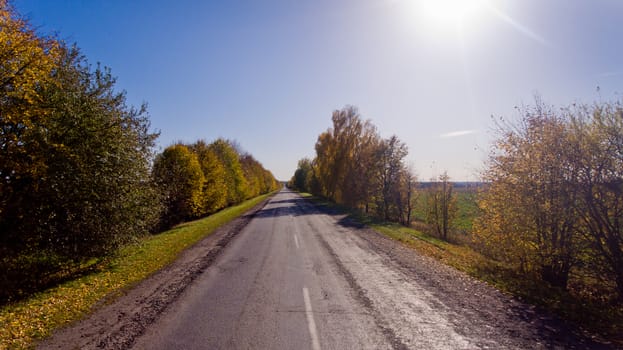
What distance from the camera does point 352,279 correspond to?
8375 millimetres

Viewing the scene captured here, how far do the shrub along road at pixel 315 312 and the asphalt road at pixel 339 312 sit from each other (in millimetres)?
21

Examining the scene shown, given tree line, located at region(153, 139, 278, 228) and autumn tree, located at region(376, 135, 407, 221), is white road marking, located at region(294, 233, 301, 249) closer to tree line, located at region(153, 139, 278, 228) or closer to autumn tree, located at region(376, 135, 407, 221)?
tree line, located at region(153, 139, 278, 228)

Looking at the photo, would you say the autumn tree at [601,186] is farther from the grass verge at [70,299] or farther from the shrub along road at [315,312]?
the grass verge at [70,299]

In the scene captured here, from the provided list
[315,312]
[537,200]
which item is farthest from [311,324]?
[537,200]

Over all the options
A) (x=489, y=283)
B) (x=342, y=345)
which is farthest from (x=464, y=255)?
(x=342, y=345)

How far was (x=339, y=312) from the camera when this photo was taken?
20.0 feet

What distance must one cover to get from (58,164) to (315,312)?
29.9ft

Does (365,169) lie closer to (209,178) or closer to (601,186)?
(209,178)

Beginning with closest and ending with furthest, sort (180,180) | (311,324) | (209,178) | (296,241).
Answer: (311,324), (296,241), (180,180), (209,178)

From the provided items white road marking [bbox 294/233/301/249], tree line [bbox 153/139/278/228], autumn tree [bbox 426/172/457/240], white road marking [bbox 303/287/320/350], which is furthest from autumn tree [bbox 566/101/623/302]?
tree line [bbox 153/139/278/228]

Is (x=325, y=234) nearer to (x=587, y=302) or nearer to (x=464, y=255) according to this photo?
(x=464, y=255)

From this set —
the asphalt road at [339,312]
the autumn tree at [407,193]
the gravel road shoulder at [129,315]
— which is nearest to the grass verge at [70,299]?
the gravel road shoulder at [129,315]

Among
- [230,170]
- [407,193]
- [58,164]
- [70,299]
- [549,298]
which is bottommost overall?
[549,298]

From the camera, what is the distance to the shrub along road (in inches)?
196
